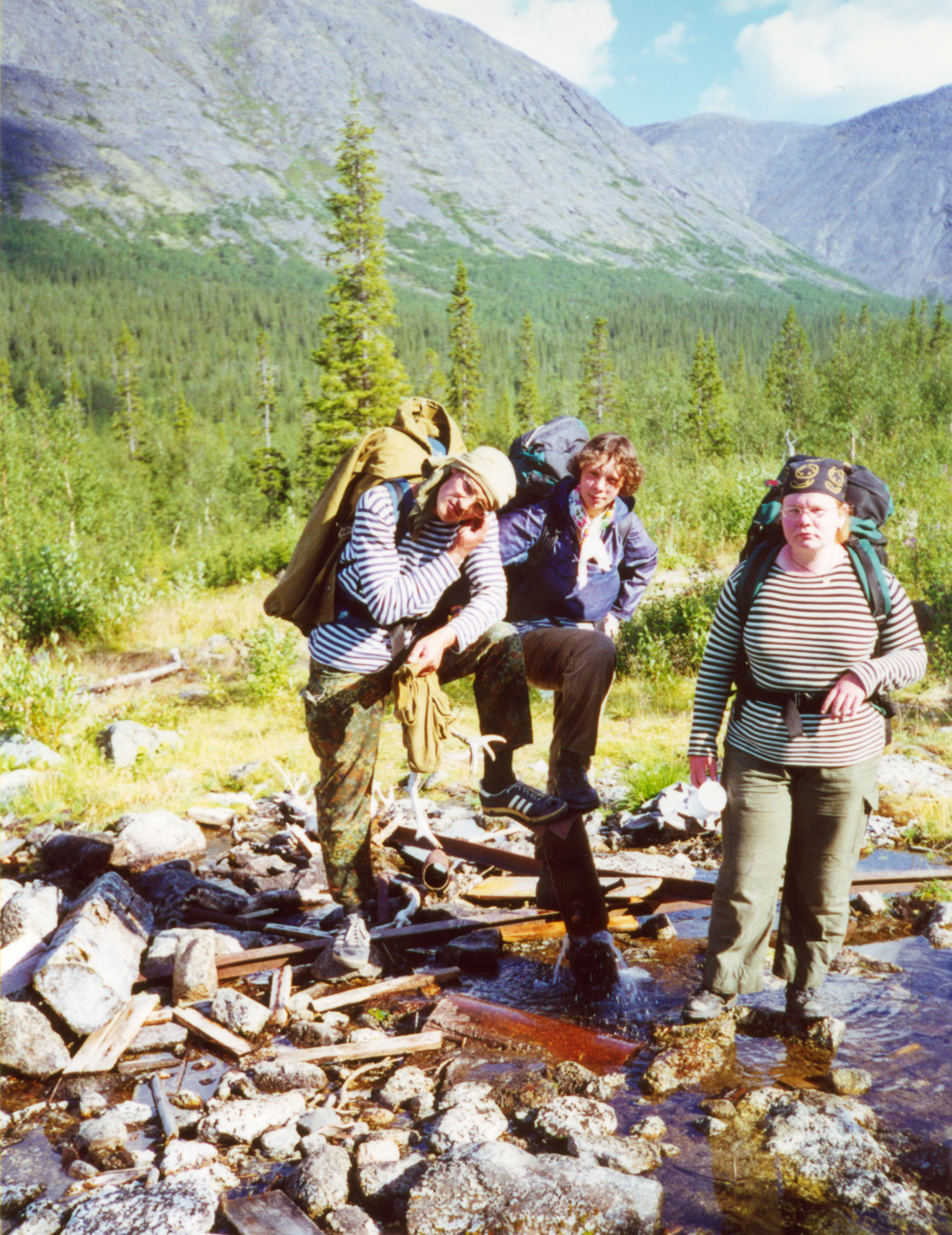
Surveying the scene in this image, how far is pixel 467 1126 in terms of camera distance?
3.46 meters

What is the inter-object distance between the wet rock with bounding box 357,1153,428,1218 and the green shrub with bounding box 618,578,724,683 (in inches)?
329

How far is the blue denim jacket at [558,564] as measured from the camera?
5.02 metres

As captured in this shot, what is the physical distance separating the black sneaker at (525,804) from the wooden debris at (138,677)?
939cm

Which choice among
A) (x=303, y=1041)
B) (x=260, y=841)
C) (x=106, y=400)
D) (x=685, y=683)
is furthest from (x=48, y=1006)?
(x=106, y=400)

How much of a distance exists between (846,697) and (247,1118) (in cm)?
284

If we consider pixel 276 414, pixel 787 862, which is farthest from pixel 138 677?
pixel 276 414

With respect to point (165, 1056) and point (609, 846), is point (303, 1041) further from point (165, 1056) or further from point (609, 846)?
point (609, 846)

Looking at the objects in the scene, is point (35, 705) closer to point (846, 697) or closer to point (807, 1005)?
point (807, 1005)

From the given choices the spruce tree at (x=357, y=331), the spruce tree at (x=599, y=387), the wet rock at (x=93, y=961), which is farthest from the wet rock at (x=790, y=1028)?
the spruce tree at (x=599, y=387)

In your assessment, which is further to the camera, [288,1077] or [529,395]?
[529,395]

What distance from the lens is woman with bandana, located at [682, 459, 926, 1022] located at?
3.59m

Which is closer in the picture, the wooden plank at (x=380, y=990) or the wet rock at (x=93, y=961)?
the wet rock at (x=93, y=961)

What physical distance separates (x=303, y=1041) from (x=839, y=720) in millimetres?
2799

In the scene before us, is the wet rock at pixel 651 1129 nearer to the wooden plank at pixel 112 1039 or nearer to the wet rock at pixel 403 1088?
the wet rock at pixel 403 1088
